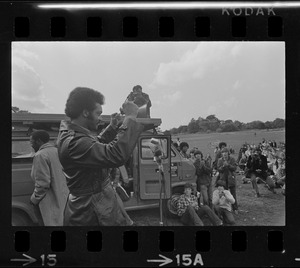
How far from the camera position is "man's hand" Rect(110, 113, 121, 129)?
12.2ft

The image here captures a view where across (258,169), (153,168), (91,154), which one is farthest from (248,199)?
(91,154)

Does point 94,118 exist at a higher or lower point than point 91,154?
higher

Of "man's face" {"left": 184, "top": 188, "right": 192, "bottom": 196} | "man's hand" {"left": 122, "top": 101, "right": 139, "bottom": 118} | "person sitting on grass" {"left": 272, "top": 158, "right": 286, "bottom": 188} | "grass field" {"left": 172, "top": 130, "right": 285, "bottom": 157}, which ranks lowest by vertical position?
"man's face" {"left": 184, "top": 188, "right": 192, "bottom": 196}

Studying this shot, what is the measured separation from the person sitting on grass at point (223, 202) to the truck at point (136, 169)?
0.72 feet

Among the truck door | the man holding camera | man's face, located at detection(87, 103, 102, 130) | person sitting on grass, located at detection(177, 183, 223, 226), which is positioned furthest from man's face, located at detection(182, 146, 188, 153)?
man's face, located at detection(87, 103, 102, 130)

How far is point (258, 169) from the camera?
375 cm

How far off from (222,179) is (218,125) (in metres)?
0.44

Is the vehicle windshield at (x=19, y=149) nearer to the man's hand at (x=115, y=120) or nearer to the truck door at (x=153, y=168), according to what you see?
the man's hand at (x=115, y=120)

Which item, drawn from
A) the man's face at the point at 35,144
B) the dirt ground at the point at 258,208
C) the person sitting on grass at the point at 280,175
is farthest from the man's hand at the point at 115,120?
the person sitting on grass at the point at 280,175

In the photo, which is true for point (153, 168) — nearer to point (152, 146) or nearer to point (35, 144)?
point (152, 146)

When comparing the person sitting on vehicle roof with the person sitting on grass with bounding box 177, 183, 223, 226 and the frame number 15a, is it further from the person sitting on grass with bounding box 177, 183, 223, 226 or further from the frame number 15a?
the frame number 15a

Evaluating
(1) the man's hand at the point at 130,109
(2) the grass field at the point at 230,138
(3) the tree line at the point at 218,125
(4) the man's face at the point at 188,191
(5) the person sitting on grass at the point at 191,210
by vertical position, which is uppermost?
(1) the man's hand at the point at 130,109

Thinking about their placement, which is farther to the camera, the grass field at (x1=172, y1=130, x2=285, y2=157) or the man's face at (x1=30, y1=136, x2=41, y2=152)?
the man's face at (x1=30, y1=136, x2=41, y2=152)

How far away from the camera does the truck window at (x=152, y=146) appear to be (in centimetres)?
375
